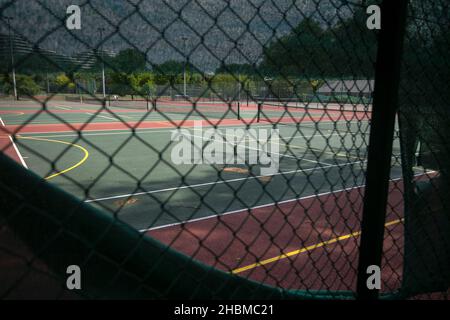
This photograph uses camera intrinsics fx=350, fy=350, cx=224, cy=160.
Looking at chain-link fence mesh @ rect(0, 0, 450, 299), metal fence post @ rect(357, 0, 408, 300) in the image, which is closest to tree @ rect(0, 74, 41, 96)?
chain-link fence mesh @ rect(0, 0, 450, 299)

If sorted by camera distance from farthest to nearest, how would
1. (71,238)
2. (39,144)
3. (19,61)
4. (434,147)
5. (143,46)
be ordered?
(39,144) < (434,147) < (143,46) < (71,238) < (19,61)

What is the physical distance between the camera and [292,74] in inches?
76.3

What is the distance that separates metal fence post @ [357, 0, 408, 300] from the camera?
5.41 ft

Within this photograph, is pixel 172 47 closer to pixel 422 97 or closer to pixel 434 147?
pixel 422 97

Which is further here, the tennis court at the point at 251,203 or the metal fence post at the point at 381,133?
the tennis court at the point at 251,203

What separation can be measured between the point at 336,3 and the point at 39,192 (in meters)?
1.73

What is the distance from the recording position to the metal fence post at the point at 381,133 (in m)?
1.65

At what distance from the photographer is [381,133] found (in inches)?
68.7

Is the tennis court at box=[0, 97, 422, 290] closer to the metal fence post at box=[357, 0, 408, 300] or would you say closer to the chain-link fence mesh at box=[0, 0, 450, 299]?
the chain-link fence mesh at box=[0, 0, 450, 299]

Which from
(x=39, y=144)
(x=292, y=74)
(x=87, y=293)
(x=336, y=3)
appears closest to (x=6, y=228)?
(x=87, y=293)

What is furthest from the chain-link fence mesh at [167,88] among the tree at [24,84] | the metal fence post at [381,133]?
the metal fence post at [381,133]

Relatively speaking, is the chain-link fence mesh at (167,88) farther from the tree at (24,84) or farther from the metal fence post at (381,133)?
Answer: the metal fence post at (381,133)

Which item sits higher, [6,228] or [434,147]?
[434,147]

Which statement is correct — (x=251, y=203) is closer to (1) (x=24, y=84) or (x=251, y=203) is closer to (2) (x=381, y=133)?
(2) (x=381, y=133)
